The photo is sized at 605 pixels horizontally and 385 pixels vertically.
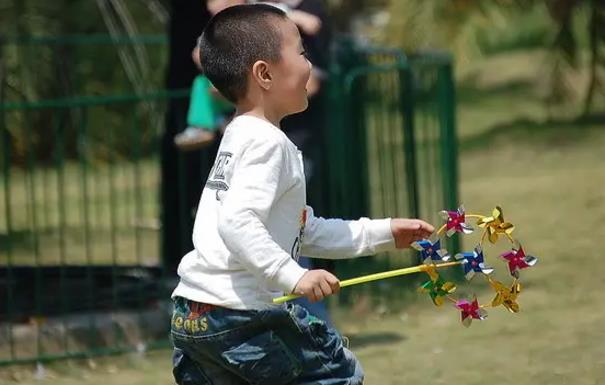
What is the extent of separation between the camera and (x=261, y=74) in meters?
4.27

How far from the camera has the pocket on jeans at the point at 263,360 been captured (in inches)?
164

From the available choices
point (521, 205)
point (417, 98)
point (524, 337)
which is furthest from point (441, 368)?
point (521, 205)

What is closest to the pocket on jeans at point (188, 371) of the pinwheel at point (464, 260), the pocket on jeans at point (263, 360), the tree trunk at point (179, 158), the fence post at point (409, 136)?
the pocket on jeans at point (263, 360)

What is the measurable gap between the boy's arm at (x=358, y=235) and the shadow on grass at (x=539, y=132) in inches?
349

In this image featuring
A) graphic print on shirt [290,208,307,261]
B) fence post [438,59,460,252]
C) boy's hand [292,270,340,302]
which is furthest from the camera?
fence post [438,59,460,252]

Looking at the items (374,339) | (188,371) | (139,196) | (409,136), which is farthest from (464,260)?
(409,136)

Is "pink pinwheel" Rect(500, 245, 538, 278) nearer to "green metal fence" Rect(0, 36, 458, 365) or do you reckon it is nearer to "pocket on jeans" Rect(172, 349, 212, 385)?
"pocket on jeans" Rect(172, 349, 212, 385)

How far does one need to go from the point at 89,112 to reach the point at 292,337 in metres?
8.80

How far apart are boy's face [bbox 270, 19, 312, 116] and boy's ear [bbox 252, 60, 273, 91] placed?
14mm

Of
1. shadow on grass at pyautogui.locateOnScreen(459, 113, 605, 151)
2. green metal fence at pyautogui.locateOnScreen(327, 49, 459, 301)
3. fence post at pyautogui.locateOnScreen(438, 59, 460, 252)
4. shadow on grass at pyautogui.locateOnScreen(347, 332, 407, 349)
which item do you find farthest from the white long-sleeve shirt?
shadow on grass at pyautogui.locateOnScreen(459, 113, 605, 151)

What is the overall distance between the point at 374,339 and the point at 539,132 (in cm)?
667

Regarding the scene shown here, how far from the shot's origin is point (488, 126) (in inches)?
579

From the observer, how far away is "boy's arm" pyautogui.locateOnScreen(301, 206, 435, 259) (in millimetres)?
4430

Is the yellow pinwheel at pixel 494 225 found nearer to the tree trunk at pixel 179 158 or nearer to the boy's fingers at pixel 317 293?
the boy's fingers at pixel 317 293
